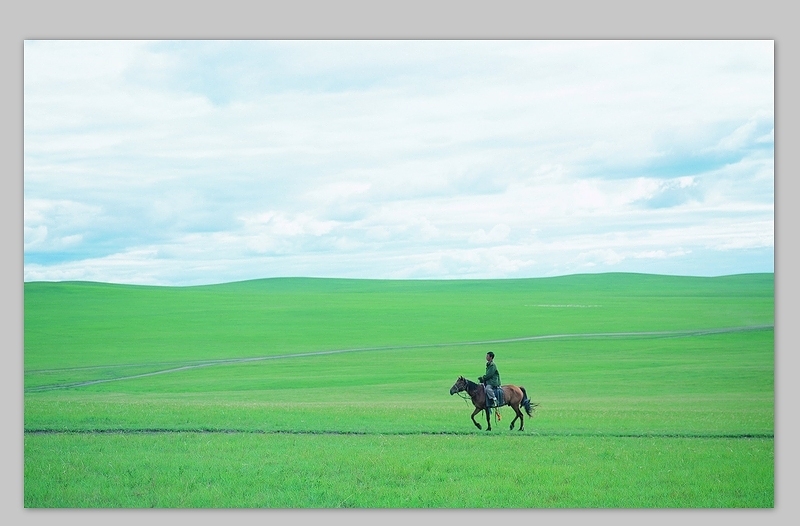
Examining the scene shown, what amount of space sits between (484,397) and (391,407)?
276 cm

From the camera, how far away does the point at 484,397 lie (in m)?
15.8

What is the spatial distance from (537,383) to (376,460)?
419cm

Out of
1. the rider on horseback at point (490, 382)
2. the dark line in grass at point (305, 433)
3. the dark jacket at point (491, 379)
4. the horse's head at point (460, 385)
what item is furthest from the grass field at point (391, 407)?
the horse's head at point (460, 385)

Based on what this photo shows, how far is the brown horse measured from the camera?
1574 cm

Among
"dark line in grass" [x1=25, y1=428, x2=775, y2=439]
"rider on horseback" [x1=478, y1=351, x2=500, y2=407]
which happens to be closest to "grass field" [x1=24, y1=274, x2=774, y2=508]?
"dark line in grass" [x1=25, y1=428, x2=775, y2=439]

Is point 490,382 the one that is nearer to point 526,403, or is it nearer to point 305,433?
point 526,403

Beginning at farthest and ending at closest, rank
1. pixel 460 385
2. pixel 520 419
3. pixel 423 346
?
pixel 423 346 < pixel 520 419 < pixel 460 385

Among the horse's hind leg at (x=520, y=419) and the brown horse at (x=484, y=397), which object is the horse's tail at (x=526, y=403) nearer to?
the brown horse at (x=484, y=397)

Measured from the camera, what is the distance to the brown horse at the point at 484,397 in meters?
15.7

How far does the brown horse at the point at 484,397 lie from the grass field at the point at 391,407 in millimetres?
246

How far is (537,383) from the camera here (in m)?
16.9

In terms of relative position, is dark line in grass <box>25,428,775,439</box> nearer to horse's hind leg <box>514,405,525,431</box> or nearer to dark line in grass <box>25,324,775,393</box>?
horse's hind leg <box>514,405,525,431</box>

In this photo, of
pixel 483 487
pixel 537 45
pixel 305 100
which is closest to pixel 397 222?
pixel 305 100

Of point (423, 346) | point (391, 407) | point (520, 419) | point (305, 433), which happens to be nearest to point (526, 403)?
point (520, 419)
